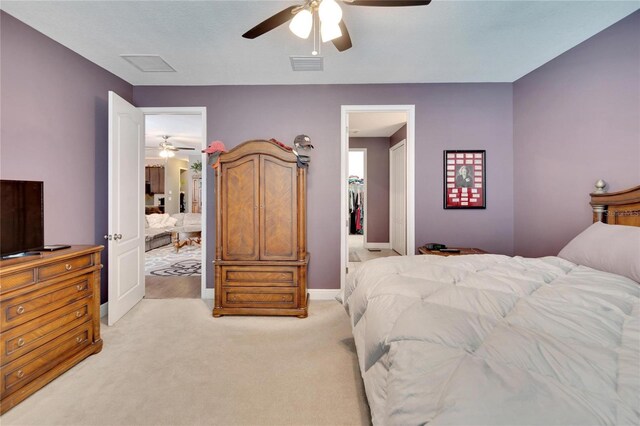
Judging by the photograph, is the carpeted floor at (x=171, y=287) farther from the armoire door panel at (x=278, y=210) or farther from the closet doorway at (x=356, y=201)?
the closet doorway at (x=356, y=201)

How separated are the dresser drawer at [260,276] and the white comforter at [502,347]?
4.47 feet

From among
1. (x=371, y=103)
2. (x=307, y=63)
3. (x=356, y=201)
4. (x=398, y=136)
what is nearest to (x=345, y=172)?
(x=371, y=103)

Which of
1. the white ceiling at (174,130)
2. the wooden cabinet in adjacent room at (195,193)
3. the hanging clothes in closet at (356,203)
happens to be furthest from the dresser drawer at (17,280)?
the wooden cabinet in adjacent room at (195,193)

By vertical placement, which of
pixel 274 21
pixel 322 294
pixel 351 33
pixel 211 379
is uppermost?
pixel 351 33

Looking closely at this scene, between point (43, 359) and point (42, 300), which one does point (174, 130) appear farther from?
point (43, 359)

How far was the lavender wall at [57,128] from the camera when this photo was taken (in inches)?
88.4

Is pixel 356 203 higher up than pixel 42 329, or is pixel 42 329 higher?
pixel 356 203

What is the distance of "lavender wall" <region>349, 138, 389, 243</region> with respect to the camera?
22.6ft

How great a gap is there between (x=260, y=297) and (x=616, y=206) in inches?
125

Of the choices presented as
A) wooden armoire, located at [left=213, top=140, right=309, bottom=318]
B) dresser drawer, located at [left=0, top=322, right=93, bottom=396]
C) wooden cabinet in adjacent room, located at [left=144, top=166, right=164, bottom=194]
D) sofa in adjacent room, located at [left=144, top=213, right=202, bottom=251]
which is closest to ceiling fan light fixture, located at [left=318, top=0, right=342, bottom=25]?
wooden armoire, located at [left=213, top=140, right=309, bottom=318]

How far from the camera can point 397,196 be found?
6297mm

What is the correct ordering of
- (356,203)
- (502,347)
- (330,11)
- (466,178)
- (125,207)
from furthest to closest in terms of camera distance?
(356,203) < (466,178) < (125,207) < (330,11) < (502,347)

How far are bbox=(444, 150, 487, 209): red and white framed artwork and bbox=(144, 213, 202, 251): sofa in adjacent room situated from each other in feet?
18.5

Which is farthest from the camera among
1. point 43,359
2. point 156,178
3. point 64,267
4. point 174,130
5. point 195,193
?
point 195,193
